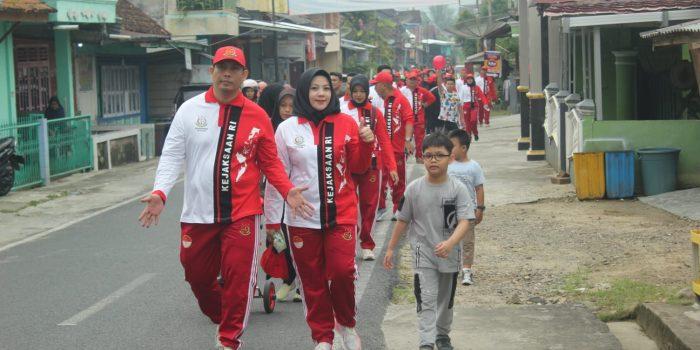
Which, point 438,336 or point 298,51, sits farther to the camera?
point 298,51

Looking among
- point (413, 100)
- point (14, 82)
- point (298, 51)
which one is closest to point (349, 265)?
point (413, 100)

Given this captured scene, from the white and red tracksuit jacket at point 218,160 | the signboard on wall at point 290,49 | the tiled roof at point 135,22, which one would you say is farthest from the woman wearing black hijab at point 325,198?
the signboard on wall at point 290,49

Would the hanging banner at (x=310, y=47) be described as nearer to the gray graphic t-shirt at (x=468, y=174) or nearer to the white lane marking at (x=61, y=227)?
the white lane marking at (x=61, y=227)

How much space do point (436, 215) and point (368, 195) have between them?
3.07m

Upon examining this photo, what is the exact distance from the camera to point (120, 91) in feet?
102

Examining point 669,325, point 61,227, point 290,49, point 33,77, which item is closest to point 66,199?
point 61,227

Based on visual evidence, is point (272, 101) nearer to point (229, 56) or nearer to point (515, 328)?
point (229, 56)

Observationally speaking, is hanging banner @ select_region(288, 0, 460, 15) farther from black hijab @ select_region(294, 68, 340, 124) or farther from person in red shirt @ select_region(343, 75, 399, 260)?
black hijab @ select_region(294, 68, 340, 124)

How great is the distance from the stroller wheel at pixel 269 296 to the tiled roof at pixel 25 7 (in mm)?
12434

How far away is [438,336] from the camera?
721 cm

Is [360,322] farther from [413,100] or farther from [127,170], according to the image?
[127,170]

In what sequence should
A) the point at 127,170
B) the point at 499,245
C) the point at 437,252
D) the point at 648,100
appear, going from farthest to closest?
the point at 127,170, the point at 648,100, the point at 499,245, the point at 437,252

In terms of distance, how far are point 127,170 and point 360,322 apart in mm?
15516

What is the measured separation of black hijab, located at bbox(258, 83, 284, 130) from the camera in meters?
9.22
